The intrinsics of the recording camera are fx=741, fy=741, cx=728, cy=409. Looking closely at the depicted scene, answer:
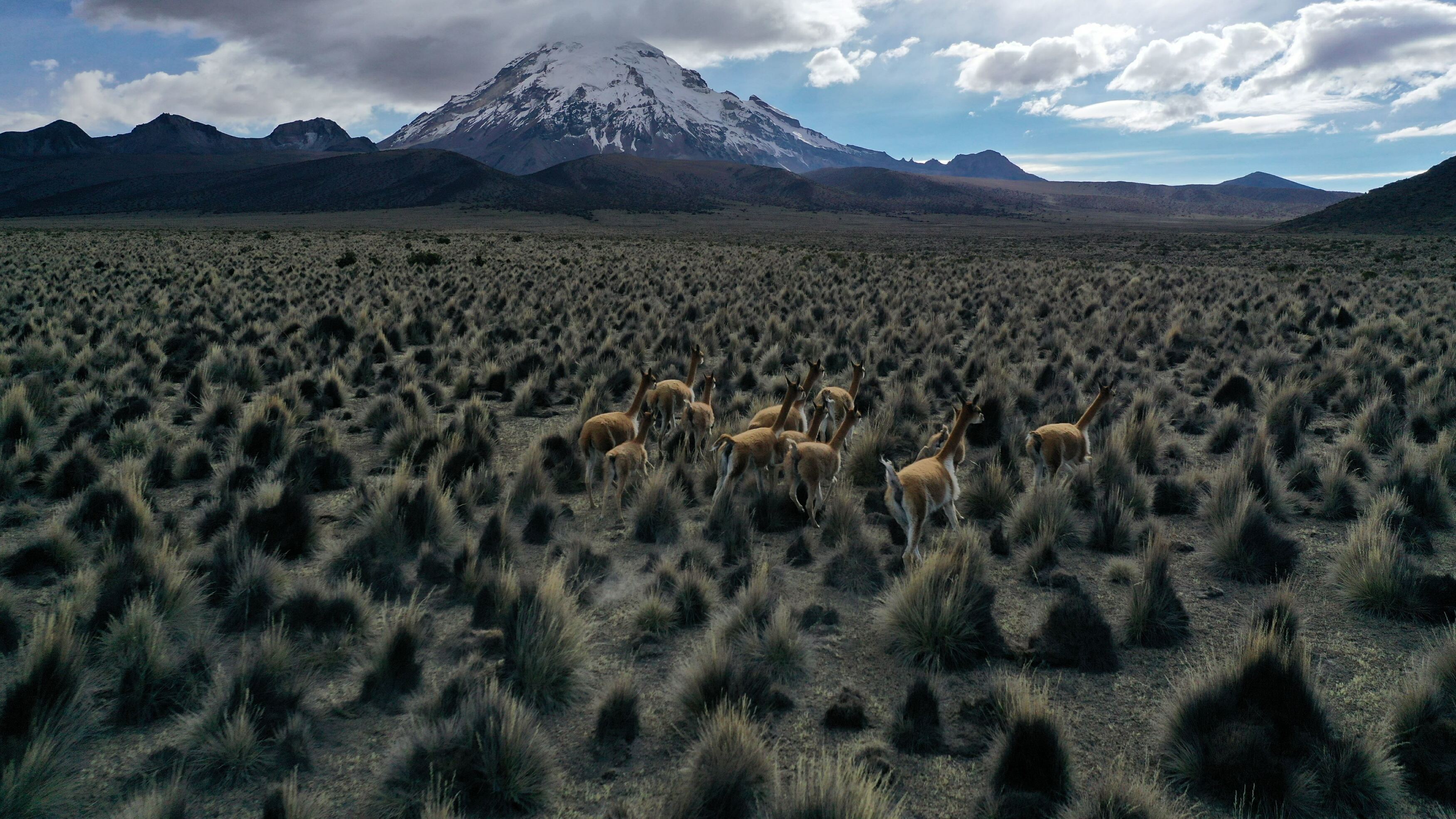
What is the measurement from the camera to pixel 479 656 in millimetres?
4477

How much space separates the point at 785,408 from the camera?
7266 millimetres

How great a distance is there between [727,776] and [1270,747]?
2585mm

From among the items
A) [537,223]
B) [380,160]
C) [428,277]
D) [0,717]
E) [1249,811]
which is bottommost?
[1249,811]

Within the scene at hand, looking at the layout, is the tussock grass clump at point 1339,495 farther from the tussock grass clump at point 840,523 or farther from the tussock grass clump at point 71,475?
the tussock grass clump at point 71,475

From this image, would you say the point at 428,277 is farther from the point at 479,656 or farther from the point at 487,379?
the point at 479,656

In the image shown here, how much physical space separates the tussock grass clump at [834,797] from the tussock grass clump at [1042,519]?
3.58 metres

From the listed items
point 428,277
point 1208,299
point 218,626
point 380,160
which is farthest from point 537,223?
point 380,160

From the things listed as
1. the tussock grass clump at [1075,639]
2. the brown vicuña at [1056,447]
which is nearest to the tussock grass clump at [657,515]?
the tussock grass clump at [1075,639]

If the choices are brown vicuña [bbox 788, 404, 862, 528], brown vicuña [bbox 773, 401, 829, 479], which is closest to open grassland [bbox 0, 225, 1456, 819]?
brown vicuña [bbox 788, 404, 862, 528]

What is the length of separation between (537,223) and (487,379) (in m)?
81.9

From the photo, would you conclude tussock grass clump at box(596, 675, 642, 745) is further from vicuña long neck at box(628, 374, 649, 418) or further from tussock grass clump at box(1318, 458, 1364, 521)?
tussock grass clump at box(1318, 458, 1364, 521)

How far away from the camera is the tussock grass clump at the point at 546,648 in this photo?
4176mm

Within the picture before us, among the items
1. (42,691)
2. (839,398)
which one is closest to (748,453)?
(839,398)

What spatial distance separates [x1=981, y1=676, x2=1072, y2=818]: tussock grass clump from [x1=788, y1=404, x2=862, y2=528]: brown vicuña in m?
2.97
